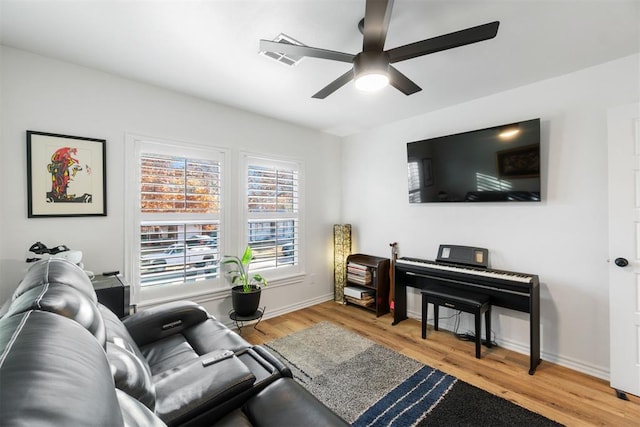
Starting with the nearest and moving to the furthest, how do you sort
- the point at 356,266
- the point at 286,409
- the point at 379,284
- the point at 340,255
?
the point at 286,409 < the point at 379,284 < the point at 356,266 < the point at 340,255

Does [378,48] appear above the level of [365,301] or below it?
above

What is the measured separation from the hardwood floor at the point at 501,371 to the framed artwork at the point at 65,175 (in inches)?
79.8

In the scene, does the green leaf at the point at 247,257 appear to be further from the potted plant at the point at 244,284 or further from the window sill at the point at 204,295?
the window sill at the point at 204,295

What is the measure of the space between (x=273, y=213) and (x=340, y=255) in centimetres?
124

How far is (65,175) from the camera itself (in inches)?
89.1


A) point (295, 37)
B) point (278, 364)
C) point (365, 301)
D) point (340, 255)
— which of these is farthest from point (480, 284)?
point (295, 37)

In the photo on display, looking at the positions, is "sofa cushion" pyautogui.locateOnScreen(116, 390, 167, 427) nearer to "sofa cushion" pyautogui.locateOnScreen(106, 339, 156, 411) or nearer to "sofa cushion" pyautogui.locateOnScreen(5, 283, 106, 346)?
"sofa cushion" pyautogui.locateOnScreen(106, 339, 156, 411)

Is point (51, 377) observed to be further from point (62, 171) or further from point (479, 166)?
point (479, 166)

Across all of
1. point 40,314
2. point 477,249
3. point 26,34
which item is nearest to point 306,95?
point 26,34

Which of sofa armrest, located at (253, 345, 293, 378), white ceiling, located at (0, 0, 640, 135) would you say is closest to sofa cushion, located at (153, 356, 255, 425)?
sofa armrest, located at (253, 345, 293, 378)

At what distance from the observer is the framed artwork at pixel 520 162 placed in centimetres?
254

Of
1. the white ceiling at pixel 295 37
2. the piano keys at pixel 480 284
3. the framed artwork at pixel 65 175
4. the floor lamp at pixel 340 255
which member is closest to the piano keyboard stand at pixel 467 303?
the piano keys at pixel 480 284

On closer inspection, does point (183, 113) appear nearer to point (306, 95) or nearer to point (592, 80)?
point (306, 95)

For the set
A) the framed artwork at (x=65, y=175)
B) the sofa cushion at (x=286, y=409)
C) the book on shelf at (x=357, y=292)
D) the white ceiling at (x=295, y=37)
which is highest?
the white ceiling at (x=295, y=37)
